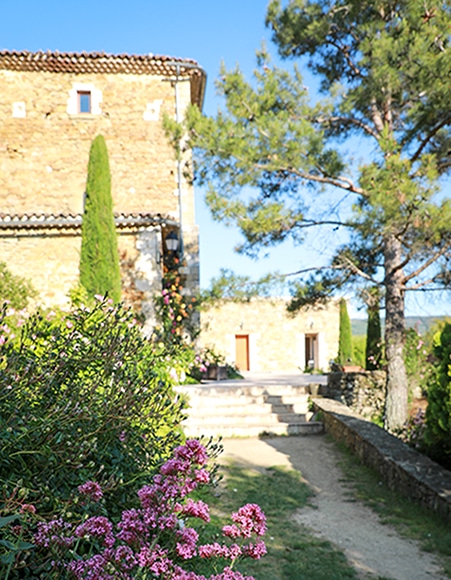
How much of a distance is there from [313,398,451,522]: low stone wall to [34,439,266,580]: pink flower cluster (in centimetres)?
331

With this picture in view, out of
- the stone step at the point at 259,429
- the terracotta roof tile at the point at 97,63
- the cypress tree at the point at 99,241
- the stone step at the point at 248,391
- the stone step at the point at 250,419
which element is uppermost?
the terracotta roof tile at the point at 97,63

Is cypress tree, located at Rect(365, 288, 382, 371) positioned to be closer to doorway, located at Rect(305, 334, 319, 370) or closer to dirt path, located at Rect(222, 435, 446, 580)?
dirt path, located at Rect(222, 435, 446, 580)

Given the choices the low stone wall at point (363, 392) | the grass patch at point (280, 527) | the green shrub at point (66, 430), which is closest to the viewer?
the green shrub at point (66, 430)

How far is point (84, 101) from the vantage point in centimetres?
1420

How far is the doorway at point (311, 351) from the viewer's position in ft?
70.0

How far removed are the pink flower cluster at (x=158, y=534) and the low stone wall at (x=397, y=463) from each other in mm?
3309

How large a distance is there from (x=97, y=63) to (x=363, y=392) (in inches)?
382

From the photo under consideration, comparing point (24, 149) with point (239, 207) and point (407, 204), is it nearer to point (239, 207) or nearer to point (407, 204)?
point (239, 207)

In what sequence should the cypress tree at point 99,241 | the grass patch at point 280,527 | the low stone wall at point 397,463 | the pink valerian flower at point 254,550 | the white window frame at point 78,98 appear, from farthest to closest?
the white window frame at point 78,98
the cypress tree at point 99,241
the low stone wall at point 397,463
the grass patch at point 280,527
the pink valerian flower at point 254,550

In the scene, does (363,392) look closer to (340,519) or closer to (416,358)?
(416,358)

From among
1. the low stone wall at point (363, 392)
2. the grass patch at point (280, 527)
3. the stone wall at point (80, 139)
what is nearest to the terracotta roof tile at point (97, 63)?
the stone wall at point (80, 139)

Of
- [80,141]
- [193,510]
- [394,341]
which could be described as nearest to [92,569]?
[193,510]

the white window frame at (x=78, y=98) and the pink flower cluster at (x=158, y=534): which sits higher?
the white window frame at (x=78, y=98)

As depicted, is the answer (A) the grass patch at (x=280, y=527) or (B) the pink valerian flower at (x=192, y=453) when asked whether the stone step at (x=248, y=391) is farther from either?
(B) the pink valerian flower at (x=192, y=453)
